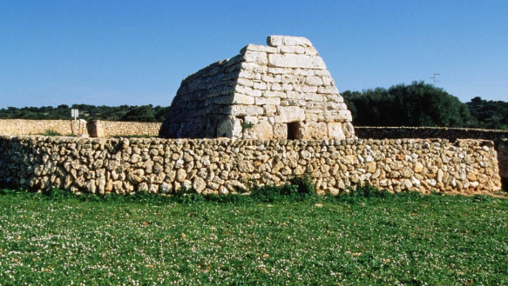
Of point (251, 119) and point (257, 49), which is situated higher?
point (257, 49)

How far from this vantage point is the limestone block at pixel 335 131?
42.0ft

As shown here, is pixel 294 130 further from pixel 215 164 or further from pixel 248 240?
pixel 248 240

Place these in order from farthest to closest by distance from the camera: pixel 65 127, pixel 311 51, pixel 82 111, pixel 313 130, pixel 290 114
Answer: pixel 82 111, pixel 65 127, pixel 311 51, pixel 313 130, pixel 290 114

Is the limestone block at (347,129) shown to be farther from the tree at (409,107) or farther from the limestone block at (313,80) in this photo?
the tree at (409,107)

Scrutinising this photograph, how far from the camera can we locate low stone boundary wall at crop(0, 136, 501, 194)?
9266mm

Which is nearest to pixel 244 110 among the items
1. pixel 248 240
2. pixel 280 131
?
pixel 280 131

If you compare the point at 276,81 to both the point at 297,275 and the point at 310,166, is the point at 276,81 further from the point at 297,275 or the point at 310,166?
the point at 297,275

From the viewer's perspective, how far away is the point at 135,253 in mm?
5875

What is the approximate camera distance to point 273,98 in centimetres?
1219

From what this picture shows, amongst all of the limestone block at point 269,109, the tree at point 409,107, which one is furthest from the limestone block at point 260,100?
the tree at point 409,107

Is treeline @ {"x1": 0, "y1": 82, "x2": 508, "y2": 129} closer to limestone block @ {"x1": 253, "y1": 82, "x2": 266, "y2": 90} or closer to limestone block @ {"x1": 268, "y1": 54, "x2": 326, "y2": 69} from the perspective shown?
limestone block @ {"x1": 268, "y1": 54, "x2": 326, "y2": 69}

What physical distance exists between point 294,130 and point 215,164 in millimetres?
3737

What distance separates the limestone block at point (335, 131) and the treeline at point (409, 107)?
22.0 metres

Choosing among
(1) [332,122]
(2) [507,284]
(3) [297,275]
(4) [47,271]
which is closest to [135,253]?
(4) [47,271]
